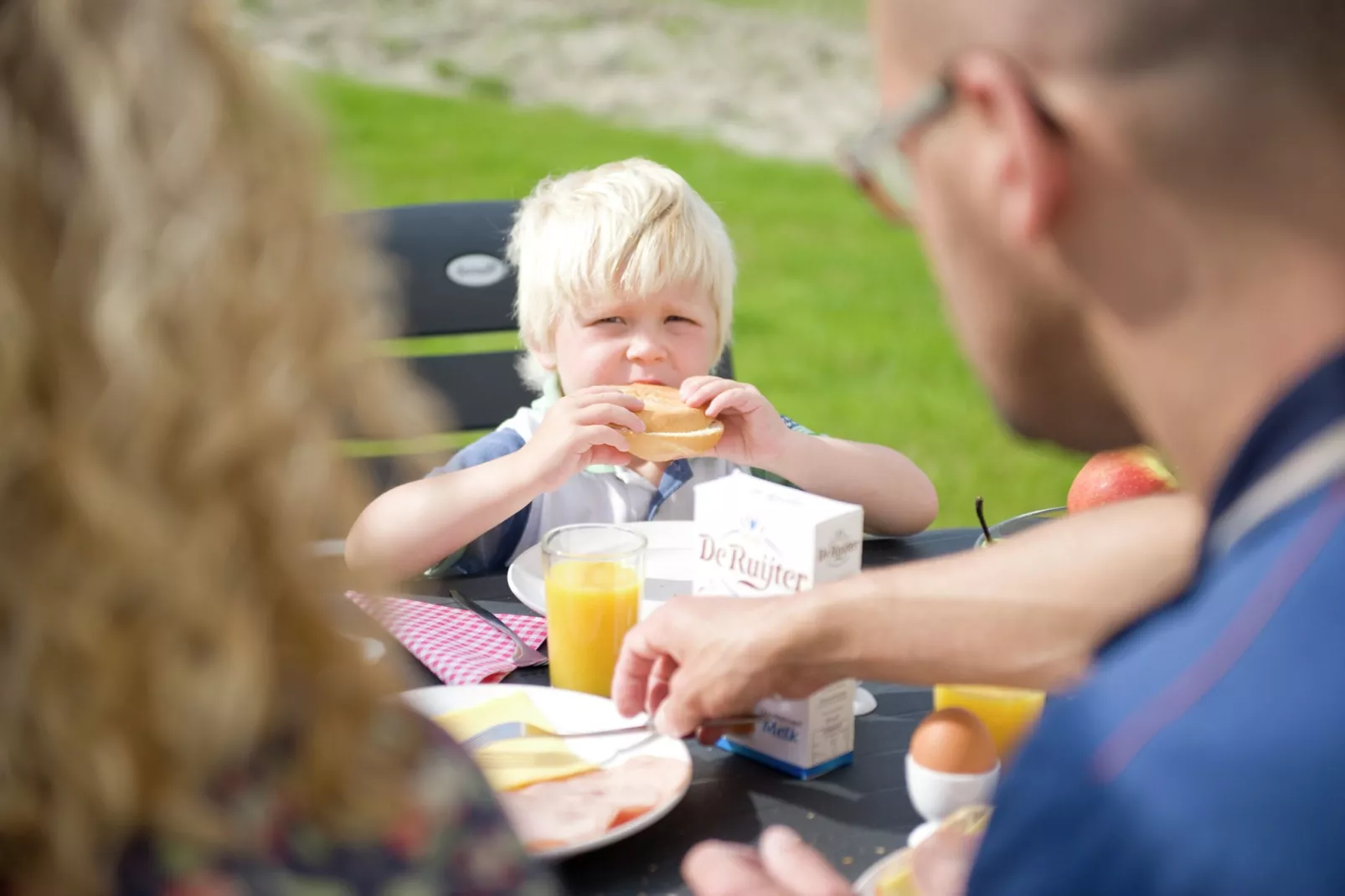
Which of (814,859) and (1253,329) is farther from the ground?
(1253,329)

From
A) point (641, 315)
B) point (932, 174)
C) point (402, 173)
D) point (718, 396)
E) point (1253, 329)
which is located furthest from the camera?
point (402, 173)

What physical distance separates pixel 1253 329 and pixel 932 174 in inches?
10.2

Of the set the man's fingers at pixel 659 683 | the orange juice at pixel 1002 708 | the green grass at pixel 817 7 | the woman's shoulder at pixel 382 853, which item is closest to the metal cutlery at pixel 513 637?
the man's fingers at pixel 659 683

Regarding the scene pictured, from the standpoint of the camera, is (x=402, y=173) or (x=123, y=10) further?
(x=402, y=173)

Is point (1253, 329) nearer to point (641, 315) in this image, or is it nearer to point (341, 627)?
point (341, 627)

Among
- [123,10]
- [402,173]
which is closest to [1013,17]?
[123,10]

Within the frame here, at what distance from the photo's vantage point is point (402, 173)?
8102 mm

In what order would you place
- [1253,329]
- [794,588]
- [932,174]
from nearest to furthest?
[1253,329] → [932,174] → [794,588]

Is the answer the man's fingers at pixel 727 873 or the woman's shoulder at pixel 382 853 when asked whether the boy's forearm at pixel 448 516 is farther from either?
the woman's shoulder at pixel 382 853

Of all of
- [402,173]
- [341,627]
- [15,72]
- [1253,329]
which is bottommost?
[402,173]

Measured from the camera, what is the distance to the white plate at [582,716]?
1513mm

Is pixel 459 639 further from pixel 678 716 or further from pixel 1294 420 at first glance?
pixel 1294 420

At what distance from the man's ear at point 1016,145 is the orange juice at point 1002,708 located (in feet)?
2.24

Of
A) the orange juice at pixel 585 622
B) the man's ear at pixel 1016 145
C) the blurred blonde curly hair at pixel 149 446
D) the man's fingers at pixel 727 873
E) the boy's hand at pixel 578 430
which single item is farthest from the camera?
the boy's hand at pixel 578 430
